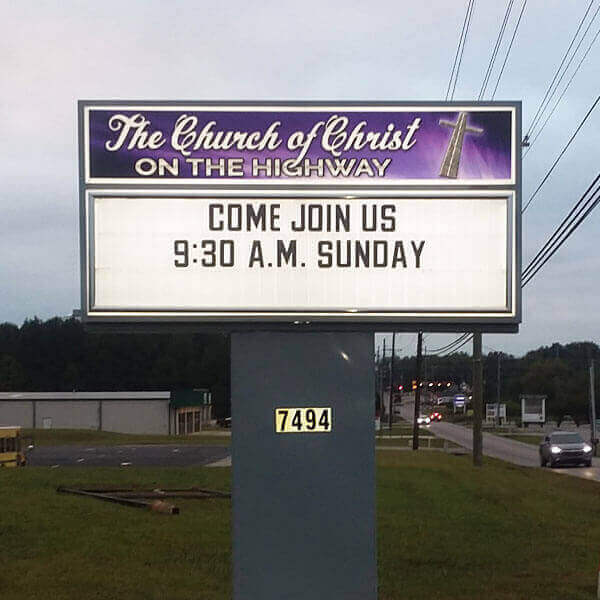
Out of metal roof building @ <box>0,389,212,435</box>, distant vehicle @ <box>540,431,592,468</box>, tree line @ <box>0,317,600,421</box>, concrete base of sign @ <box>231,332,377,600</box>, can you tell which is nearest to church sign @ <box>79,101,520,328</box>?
concrete base of sign @ <box>231,332,377,600</box>

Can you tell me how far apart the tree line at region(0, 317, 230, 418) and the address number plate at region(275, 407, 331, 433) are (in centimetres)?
10942

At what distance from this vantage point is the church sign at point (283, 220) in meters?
10.0

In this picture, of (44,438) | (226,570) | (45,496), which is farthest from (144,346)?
(226,570)

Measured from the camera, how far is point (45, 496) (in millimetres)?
22391

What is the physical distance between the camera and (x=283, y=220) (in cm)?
1001

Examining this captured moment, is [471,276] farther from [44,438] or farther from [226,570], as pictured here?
[44,438]

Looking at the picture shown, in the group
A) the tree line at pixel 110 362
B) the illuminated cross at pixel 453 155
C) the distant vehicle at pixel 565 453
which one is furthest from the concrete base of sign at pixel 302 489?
the tree line at pixel 110 362

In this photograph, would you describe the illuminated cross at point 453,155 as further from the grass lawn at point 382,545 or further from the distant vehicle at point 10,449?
the distant vehicle at point 10,449

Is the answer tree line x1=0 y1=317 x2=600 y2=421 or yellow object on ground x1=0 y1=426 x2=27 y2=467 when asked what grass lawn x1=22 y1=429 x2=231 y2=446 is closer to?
yellow object on ground x1=0 y1=426 x2=27 y2=467

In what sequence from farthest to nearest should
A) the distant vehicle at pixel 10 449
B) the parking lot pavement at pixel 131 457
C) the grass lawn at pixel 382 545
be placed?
the parking lot pavement at pixel 131 457, the distant vehicle at pixel 10 449, the grass lawn at pixel 382 545

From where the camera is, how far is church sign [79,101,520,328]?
10000 mm

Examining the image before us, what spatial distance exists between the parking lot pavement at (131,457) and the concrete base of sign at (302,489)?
2745 cm

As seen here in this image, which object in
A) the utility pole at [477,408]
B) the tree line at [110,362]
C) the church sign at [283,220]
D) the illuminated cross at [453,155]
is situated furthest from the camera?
the tree line at [110,362]

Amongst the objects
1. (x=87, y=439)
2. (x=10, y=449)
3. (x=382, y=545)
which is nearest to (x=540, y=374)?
(x=87, y=439)
